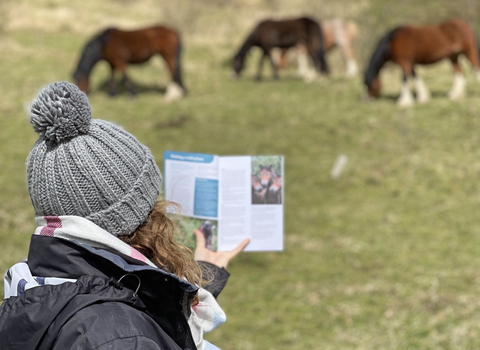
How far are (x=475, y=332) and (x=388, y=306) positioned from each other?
26.0 inches

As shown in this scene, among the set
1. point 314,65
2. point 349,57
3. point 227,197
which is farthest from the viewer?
point 349,57

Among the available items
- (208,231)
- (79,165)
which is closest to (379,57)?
(208,231)

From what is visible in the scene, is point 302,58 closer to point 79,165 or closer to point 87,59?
point 87,59

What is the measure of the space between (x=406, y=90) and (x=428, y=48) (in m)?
0.89

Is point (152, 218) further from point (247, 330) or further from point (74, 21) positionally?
point (74, 21)

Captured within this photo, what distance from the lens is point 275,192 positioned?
1.89 metres

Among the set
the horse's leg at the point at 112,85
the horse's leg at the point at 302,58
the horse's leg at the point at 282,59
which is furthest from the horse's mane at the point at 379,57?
the horse's leg at the point at 112,85

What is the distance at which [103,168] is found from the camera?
3.76ft

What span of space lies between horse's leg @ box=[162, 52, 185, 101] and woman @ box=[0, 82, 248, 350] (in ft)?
28.3

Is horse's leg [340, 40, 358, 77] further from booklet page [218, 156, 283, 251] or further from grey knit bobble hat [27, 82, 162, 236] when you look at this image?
grey knit bobble hat [27, 82, 162, 236]

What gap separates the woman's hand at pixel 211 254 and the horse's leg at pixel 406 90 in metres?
7.44

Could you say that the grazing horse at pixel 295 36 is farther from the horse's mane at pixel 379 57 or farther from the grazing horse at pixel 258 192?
the grazing horse at pixel 258 192

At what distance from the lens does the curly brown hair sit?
126 cm

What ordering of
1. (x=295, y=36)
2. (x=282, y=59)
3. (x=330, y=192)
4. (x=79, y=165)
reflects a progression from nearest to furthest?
1. (x=79, y=165)
2. (x=330, y=192)
3. (x=295, y=36)
4. (x=282, y=59)
